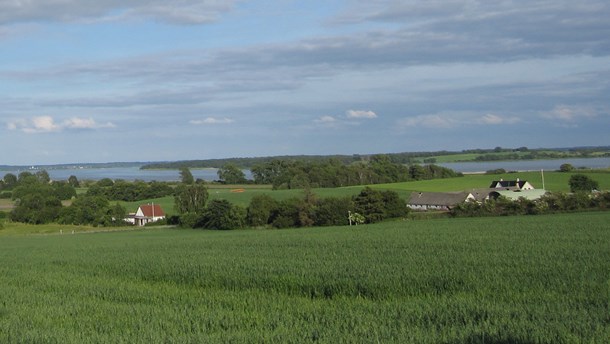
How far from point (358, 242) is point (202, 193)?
1937 inches


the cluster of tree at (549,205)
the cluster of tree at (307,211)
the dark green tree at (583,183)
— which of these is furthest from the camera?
the dark green tree at (583,183)

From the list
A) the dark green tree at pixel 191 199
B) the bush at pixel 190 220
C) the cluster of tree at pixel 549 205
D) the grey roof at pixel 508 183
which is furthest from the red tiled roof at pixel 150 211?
the grey roof at pixel 508 183

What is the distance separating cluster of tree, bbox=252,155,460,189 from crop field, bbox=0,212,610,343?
3632 inches

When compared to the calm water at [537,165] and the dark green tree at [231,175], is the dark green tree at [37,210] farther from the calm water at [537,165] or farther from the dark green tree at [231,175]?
the calm water at [537,165]

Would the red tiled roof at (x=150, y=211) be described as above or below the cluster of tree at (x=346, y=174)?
below

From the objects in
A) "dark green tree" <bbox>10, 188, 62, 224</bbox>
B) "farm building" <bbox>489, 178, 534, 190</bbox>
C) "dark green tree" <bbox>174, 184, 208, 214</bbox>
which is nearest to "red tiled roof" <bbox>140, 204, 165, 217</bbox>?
"dark green tree" <bbox>174, 184, 208, 214</bbox>

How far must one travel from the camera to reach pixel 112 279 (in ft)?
64.6

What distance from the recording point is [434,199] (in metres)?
81.9

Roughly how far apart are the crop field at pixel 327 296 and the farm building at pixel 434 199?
179 feet

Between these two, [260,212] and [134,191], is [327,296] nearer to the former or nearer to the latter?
[260,212]

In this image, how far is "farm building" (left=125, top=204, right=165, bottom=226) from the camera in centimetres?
8219

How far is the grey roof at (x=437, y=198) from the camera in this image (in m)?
80.0

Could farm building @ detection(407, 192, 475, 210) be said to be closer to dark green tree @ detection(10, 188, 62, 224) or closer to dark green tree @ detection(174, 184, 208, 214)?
dark green tree @ detection(174, 184, 208, 214)

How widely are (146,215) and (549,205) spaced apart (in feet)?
160
